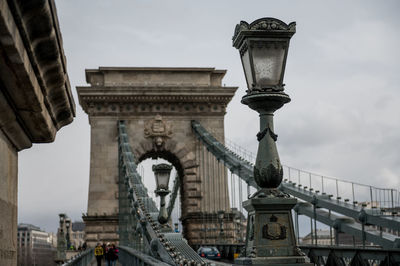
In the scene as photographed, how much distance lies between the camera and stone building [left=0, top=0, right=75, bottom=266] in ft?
11.4

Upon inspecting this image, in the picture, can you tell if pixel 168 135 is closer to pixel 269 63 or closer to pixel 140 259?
pixel 140 259

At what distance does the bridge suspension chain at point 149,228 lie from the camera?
44.1ft

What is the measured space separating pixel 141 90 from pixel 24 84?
4535cm

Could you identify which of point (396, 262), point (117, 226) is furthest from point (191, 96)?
point (396, 262)

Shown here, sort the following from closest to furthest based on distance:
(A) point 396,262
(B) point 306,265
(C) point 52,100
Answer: (C) point 52,100
(B) point 306,265
(A) point 396,262

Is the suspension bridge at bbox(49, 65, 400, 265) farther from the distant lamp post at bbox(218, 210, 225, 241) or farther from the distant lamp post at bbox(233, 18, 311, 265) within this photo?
the distant lamp post at bbox(233, 18, 311, 265)

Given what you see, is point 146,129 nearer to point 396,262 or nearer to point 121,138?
point 121,138

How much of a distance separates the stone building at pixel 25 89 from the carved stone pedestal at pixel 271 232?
5.50 ft

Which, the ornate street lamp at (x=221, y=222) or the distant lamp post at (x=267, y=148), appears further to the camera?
the ornate street lamp at (x=221, y=222)

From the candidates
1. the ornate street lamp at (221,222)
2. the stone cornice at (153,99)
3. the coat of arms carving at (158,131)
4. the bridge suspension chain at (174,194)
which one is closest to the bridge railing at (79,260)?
the ornate street lamp at (221,222)

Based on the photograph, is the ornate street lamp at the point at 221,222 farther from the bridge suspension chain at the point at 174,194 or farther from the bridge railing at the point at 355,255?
the bridge railing at the point at 355,255

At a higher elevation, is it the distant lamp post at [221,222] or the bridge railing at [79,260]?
the distant lamp post at [221,222]

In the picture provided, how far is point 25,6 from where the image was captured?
3.40 metres

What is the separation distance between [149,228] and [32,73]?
15.2 metres
